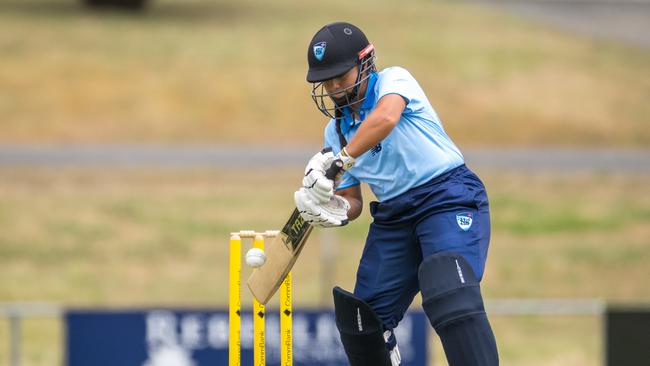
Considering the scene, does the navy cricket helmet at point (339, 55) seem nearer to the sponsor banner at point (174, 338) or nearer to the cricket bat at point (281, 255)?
the cricket bat at point (281, 255)

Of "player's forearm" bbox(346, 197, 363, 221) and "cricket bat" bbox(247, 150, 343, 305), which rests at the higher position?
"player's forearm" bbox(346, 197, 363, 221)

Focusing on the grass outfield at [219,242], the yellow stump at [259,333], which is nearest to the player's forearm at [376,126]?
the yellow stump at [259,333]

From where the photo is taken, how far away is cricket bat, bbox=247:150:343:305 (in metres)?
5.28

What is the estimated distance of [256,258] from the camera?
537cm

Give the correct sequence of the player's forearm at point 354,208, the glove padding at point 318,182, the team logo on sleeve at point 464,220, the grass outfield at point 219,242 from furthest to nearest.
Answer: the grass outfield at point 219,242
the player's forearm at point 354,208
the team logo on sleeve at point 464,220
the glove padding at point 318,182

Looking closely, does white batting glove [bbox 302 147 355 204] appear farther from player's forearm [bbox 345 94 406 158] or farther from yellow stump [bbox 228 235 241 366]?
yellow stump [bbox 228 235 241 366]

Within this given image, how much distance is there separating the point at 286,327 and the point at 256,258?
1.12 ft

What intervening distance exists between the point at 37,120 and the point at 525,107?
8.72 metres

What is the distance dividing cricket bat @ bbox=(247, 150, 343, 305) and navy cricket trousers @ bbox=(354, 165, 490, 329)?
1.18ft

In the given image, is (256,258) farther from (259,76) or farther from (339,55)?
(259,76)

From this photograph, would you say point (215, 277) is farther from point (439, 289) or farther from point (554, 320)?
point (439, 289)

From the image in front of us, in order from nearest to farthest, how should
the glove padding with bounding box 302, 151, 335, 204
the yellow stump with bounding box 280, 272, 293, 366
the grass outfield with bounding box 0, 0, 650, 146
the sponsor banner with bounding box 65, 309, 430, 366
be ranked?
the glove padding with bounding box 302, 151, 335, 204
the yellow stump with bounding box 280, 272, 293, 366
the sponsor banner with bounding box 65, 309, 430, 366
the grass outfield with bounding box 0, 0, 650, 146

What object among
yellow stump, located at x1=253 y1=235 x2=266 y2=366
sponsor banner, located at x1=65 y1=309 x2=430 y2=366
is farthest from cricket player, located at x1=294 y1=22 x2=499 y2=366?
sponsor banner, located at x1=65 y1=309 x2=430 y2=366

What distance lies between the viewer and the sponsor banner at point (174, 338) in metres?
8.70
